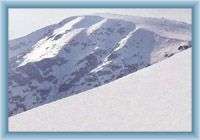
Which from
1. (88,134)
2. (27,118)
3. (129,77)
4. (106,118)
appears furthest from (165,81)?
(27,118)

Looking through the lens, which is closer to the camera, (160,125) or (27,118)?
(160,125)

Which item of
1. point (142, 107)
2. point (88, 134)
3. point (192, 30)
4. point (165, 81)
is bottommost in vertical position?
point (88, 134)

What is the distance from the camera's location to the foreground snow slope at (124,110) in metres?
4.65

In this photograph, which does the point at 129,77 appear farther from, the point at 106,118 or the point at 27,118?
the point at 27,118

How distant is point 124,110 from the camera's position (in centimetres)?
485

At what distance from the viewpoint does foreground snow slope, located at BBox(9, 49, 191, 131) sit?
4.65m

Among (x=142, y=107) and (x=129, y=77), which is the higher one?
(x=129, y=77)

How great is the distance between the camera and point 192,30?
175 inches

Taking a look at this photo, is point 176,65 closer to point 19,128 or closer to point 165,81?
point 165,81

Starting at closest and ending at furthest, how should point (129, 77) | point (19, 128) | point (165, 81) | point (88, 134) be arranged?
point (88, 134), point (19, 128), point (165, 81), point (129, 77)

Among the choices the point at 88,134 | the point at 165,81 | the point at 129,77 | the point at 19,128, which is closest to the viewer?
the point at 88,134

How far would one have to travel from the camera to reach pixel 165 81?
5266 mm

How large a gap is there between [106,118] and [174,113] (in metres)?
0.81
